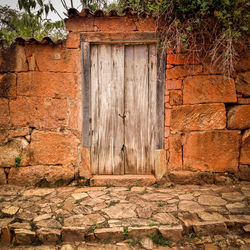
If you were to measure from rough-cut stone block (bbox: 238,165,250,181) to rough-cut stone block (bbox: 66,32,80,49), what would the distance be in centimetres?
355

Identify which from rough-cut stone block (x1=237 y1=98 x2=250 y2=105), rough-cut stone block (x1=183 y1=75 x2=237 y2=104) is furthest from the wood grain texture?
rough-cut stone block (x1=237 y1=98 x2=250 y2=105)

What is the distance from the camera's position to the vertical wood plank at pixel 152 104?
3562mm

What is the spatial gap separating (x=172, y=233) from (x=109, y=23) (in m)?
3.27

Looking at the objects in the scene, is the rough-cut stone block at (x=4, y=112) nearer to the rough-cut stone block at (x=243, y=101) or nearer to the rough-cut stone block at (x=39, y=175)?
the rough-cut stone block at (x=39, y=175)

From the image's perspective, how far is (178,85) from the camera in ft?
11.3

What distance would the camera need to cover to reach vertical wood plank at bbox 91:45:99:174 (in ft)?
11.7

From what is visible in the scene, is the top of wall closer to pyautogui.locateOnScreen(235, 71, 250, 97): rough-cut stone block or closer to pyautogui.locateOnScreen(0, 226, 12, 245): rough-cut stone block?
pyautogui.locateOnScreen(235, 71, 250, 97): rough-cut stone block

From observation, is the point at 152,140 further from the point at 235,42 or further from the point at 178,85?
the point at 235,42

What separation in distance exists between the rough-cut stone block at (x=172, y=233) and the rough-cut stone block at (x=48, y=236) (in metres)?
1.22

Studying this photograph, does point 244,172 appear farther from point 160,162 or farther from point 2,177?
point 2,177

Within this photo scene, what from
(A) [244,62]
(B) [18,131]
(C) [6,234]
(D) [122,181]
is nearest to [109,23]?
(A) [244,62]

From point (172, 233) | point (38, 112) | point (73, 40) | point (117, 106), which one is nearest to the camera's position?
point (172, 233)

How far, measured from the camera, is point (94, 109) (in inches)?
144

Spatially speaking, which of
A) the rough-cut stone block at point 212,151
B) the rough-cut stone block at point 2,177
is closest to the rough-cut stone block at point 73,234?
the rough-cut stone block at point 2,177
